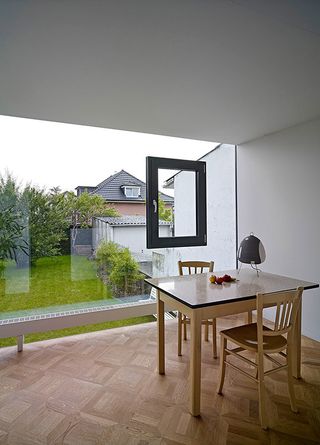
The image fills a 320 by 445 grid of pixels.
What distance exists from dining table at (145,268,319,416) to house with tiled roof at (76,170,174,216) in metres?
1.33

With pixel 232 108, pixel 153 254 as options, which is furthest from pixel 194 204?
pixel 232 108

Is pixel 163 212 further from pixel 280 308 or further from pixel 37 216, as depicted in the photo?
pixel 280 308

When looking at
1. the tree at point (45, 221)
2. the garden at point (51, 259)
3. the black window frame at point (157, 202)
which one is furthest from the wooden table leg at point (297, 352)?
the tree at point (45, 221)

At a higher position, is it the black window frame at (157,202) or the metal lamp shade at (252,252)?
the black window frame at (157,202)

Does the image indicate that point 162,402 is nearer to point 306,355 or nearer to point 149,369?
point 149,369

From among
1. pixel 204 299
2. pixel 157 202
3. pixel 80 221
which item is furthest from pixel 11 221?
pixel 204 299

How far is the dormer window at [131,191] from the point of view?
3.46 meters

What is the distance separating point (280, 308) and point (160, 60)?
1.86m

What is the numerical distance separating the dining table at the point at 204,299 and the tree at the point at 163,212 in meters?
1.14

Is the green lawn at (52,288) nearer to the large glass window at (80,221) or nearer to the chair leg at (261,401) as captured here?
the large glass window at (80,221)

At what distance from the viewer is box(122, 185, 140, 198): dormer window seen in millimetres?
3465

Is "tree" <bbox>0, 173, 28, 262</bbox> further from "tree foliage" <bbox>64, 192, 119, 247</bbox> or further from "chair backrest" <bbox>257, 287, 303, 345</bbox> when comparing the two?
"chair backrest" <bbox>257, 287, 303, 345</bbox>

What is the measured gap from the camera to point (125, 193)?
137 inches

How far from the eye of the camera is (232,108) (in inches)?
102
